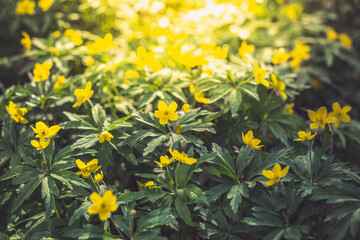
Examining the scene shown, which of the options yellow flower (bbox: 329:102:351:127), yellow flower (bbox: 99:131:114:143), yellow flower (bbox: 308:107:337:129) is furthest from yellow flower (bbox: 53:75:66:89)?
yellow flower (bbox: 329:102:351:127)

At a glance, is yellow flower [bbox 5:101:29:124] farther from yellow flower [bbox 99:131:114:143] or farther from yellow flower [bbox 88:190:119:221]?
yellow flower [bbox 88:190:119:221]

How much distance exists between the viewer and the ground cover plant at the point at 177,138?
4.67ft

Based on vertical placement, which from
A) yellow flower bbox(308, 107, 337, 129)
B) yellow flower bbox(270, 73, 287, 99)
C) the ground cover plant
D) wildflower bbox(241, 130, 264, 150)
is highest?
yellow flower bbox(308, 107, 337, 129)

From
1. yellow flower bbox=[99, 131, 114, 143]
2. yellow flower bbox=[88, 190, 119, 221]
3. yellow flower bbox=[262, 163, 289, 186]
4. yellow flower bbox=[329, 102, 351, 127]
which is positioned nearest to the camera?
yellow flower bbox=[88, 190, 119, 221]

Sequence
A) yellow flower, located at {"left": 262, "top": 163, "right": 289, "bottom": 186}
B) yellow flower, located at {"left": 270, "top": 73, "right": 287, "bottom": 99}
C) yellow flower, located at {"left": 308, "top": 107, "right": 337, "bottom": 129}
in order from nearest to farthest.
→ 1. yellow flower, located at {"left": 262, "top": 163, "right": 289, "bottom": 186}
2. yellow flower, located at {"left": 308, "top": 107, "right": 337, "bottom": 129}
3. yellow flower, located at {"left": 270, "top": 73, "right": 287, "bottom": 99}

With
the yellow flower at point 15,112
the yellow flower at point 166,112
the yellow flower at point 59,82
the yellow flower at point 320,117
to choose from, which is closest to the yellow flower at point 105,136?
the yellow flower at point 166,112

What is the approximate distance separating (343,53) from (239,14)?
4.59 feet

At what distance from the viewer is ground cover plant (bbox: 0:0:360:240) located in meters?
1.42

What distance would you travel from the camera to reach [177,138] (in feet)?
5.33

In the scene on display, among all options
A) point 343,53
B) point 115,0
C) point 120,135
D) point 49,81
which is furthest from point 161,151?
point 343,53

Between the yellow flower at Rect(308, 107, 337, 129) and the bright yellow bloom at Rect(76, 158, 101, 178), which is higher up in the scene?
the yellow flower at Rect(308, 107, 337, 129)

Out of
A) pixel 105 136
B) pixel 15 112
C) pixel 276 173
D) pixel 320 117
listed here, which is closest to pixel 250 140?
pixel 276 173

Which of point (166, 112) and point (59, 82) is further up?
point (166, 112)

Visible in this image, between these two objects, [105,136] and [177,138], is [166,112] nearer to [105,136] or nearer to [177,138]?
[177,138]
